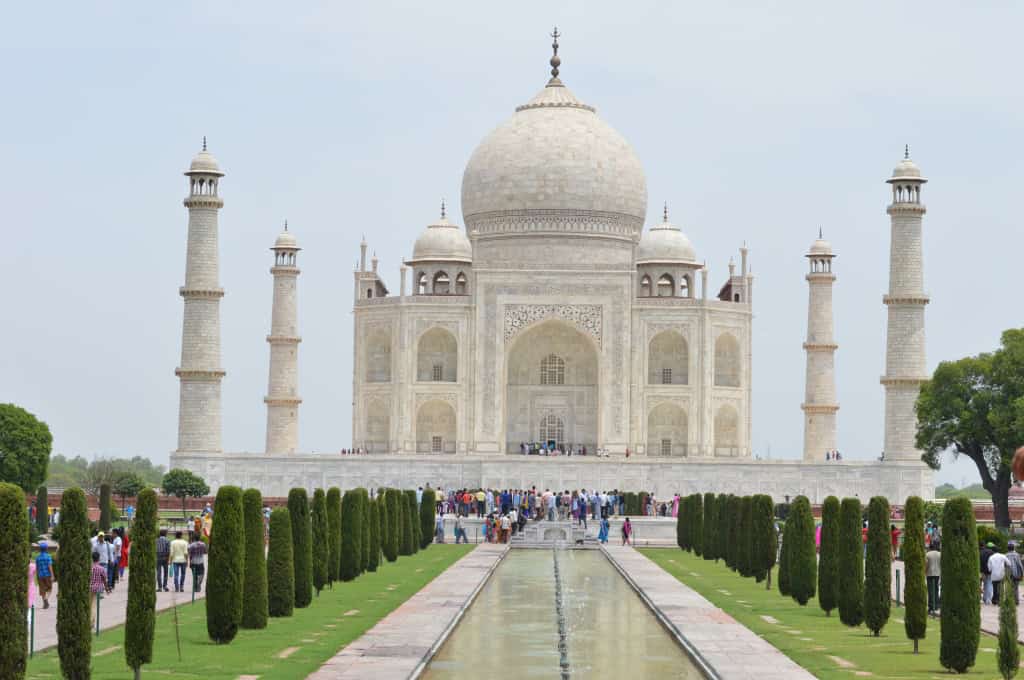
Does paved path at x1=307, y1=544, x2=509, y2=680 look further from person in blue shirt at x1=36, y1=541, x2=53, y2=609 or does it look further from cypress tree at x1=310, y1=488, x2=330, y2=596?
person in blue shirt at x1=36, y1=541, x2=53, y2=609

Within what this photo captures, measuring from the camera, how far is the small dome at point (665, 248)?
44.3 metres

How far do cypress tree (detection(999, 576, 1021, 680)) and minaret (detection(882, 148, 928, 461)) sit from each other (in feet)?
89.0

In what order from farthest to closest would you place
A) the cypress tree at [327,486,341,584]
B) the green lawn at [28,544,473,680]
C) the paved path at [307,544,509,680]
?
the cypress tree at [327,486,341,584] < the green lawn at [28,544,473,680] < the paved path at [307,544,509,680]

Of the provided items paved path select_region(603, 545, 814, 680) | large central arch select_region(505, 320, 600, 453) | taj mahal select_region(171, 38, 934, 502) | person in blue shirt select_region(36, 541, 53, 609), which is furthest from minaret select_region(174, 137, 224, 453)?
person in blue shirt select_region(36, 541, 53, 609)

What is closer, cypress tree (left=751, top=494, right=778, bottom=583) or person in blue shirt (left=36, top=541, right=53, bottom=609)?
person in blue shirt (left=36, top=541, right=53, bottom=609)

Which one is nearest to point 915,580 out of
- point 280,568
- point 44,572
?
point 280,568

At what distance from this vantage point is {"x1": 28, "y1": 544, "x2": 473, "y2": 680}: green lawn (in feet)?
39.7

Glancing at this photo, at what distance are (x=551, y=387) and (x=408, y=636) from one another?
91.6 ft

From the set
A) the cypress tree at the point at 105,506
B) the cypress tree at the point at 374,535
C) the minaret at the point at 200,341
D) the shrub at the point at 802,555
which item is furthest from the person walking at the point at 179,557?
the minaret at the point at 200,341

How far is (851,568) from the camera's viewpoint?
50.9 ft

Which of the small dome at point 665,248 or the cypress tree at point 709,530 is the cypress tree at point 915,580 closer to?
the cypress tree at point 709,530

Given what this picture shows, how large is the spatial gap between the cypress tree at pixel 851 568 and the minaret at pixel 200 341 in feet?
76.3

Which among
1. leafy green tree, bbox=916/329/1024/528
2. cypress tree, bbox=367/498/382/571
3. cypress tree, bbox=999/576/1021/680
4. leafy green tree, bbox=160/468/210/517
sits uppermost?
leafy green tree, bbox=916/329/1024/528

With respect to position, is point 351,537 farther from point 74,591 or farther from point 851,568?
point 74,591
